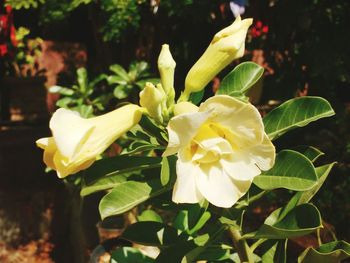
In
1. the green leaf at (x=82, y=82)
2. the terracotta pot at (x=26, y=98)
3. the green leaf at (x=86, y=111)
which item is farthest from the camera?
the terracotta pot at (x=26, y=98)

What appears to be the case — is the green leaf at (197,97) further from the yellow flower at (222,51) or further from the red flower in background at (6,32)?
the red flower in background at (6,32)

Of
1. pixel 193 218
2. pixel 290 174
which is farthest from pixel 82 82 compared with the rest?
pixel 290 174

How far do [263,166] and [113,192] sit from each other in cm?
31

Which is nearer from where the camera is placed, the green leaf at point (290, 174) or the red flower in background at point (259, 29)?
the green leaf at point (290, 174)

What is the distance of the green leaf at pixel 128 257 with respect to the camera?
1203mm

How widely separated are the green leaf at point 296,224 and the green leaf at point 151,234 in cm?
23

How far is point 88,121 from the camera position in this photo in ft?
2.57

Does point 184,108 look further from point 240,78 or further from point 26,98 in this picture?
point 26,98

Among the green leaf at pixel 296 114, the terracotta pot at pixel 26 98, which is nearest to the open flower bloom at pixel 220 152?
the green leaf at pixel 296 114

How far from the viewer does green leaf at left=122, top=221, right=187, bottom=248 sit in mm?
1047

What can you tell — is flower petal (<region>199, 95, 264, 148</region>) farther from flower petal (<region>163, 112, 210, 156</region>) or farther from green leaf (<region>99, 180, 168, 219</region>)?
green leaf (<region>99, 180, 168, 219</region>)

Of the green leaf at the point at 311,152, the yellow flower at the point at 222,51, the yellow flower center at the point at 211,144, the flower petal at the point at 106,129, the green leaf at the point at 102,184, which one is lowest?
the green leaf at the point at 311,152

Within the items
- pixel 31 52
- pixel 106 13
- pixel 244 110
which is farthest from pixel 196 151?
pixel 31 52

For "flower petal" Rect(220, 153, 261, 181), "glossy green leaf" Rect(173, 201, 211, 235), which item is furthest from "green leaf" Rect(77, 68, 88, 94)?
"flower petal" Rect(220, 153, 261, 181)
